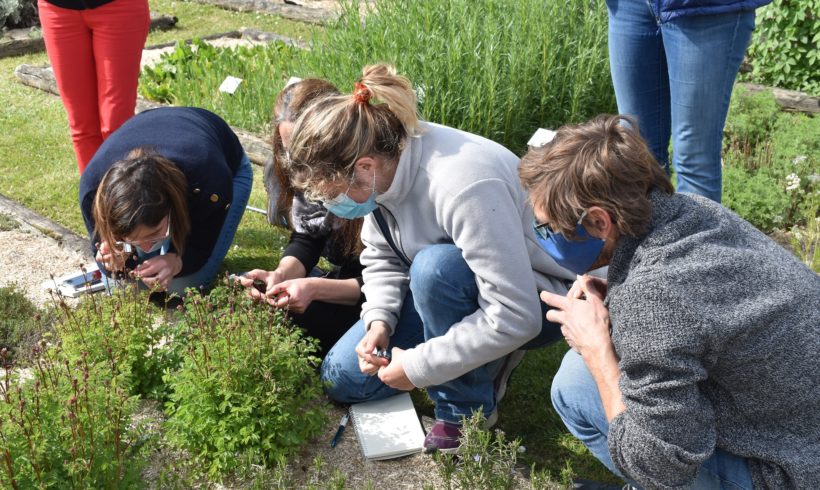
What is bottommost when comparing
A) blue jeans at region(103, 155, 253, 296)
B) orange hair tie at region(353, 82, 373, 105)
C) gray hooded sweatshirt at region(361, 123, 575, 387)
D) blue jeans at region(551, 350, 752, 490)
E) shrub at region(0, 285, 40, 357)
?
shrub at region(0, 285, 40, 357)

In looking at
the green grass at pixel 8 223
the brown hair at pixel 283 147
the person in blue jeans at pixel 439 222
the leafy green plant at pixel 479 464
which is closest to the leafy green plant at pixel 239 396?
the person in blue jeans at pixel 439 222

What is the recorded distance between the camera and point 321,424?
2.75m

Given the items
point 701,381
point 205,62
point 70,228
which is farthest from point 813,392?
point 205,62

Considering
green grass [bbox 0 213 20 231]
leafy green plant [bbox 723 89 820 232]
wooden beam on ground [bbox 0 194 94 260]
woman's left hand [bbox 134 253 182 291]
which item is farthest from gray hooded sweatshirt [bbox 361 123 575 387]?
green grass [bbox 0 213 20 231]

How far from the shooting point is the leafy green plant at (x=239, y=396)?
99.6 inches

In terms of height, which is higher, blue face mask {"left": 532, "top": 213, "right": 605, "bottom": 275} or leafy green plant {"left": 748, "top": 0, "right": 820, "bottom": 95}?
blue face mask {"left": 532, "top": 213, "right": 605, "bottom": 275}

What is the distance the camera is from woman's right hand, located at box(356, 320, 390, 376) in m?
2.70

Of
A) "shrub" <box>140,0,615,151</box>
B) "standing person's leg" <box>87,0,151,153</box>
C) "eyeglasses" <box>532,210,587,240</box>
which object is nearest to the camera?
"eyeglasses" <box>532,210,587,240</box>

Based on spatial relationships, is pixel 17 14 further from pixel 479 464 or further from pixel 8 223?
pixel 479 464

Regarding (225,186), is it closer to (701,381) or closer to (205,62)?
(701,381)

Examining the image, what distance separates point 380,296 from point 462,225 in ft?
1.75

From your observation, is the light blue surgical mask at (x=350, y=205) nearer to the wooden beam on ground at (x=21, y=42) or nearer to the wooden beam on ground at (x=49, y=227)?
the wooden beam on ground at (x=49, y=227)

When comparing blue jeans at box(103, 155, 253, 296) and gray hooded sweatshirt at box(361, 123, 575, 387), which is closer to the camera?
gray hooded sweatshirt at box(361, 123, 575, 387)

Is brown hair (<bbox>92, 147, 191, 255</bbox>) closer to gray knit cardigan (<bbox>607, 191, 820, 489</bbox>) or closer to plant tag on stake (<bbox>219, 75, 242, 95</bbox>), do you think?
gray knit cardigan (<bbox>607, 191, 820, 489</bbox>)
